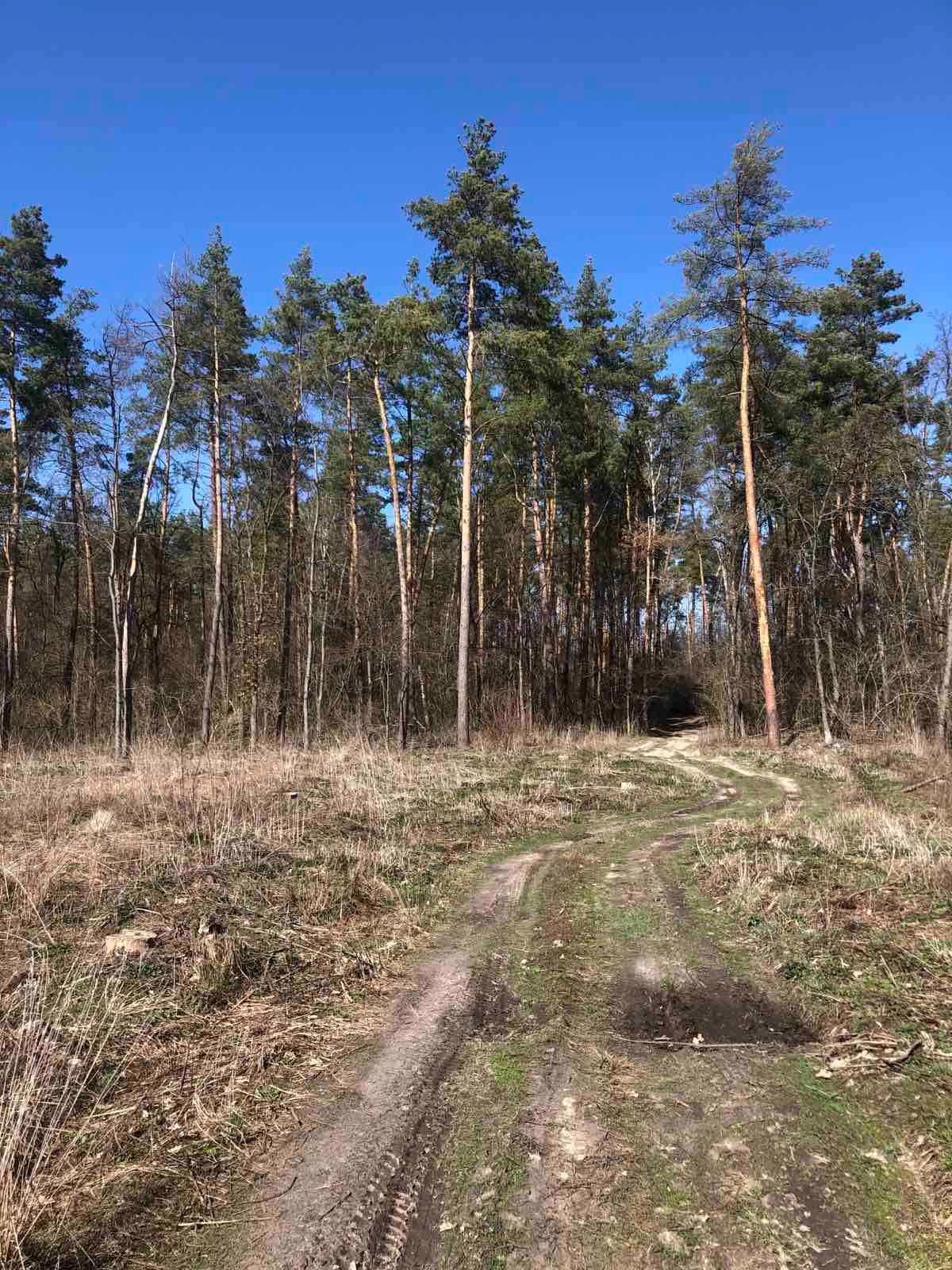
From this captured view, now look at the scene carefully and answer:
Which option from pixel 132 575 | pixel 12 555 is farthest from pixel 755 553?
pixel 12 555

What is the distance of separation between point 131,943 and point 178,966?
1.37 ft

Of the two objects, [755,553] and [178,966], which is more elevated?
[755,553]

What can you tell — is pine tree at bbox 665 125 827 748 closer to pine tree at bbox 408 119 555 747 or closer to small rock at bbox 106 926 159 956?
pine tree at bbox 408 119 555 747

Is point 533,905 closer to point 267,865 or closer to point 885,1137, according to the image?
point 267,865

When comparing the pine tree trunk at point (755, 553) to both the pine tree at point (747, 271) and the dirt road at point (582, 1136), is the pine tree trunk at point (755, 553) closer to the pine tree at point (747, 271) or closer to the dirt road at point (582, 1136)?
the pine tree at point (747, 271)

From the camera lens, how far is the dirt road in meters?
2.11

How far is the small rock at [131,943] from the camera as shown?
4.09 m

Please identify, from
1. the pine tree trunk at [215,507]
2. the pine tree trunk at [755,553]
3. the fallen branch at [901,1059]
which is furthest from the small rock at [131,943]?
the pine tree trunk at [755,553]

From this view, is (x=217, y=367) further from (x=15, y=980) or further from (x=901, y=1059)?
(x=901, y=1059)

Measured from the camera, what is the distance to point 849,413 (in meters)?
19.8

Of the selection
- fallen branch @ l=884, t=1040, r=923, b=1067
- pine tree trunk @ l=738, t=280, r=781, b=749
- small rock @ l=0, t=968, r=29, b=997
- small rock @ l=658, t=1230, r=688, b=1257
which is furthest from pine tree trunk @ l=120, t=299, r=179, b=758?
fallen branch @ l=884, t=1040, r=923, b=1067

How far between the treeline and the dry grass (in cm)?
795

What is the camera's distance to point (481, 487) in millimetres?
24156

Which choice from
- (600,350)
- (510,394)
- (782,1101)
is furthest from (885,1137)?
(600,350)
